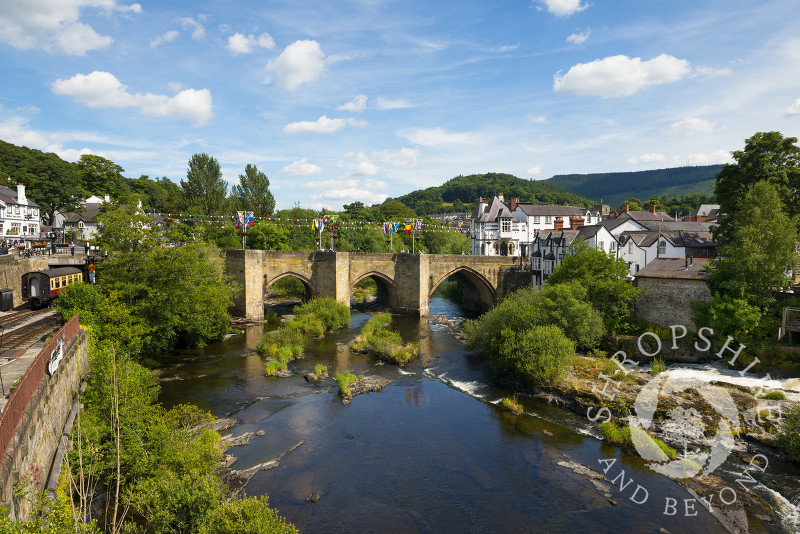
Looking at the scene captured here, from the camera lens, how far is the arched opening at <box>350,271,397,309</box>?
2291 inches

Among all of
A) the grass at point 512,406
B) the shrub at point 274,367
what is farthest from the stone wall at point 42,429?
the grass at point 512,406

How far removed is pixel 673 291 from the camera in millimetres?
38000

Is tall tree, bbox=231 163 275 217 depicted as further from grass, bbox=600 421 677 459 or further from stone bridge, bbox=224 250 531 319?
grass, bbox=600 421 677 459

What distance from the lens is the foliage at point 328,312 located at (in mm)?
47969

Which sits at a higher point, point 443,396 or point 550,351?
point 550,351

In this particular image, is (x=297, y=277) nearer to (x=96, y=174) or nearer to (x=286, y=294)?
(x=286, y=294)

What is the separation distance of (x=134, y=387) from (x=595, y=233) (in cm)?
4588

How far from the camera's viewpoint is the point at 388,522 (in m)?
17.2

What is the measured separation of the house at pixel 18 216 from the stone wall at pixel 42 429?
4591 centimetres

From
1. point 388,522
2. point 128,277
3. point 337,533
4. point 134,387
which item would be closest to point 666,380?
point 388,522

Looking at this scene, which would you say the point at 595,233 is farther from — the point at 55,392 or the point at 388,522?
the point at 55,392

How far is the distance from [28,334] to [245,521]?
2320 centimetres

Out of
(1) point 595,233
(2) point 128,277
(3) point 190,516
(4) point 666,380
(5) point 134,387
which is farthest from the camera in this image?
(1) point 595,233

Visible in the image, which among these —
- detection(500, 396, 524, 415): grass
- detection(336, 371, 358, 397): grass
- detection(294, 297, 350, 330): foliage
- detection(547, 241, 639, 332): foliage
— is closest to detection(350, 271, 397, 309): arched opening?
detection(294, 297, 350, 330): foliage
